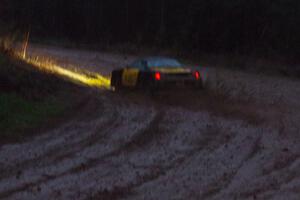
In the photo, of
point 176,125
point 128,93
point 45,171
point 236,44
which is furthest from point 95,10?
point 45,171

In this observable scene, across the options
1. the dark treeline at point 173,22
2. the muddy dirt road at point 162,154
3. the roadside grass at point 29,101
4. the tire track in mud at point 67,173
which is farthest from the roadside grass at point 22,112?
the dark treeline at point 173,22

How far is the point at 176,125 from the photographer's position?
15102 mm

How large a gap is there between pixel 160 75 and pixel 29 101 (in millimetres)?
5184

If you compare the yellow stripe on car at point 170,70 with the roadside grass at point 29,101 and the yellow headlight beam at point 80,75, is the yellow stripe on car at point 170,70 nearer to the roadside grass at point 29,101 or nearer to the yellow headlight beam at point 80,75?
the roadside grass at point 29,101

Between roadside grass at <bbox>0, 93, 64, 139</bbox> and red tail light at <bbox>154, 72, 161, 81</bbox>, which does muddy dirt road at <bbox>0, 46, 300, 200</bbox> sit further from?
red tail light at <bbox>154, 72, 161, 81</bbox>

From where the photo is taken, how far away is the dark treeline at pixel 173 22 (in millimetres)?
40688

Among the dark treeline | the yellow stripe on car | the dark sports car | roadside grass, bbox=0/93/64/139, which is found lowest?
the dark treeline

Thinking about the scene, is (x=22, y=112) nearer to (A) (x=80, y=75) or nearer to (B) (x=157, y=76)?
(B) (x=157, y=76)

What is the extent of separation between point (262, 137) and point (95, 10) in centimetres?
6150

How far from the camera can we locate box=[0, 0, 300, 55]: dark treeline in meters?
40.7

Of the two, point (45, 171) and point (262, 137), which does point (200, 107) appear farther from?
point (45, 171)

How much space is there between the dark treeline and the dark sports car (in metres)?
19.4

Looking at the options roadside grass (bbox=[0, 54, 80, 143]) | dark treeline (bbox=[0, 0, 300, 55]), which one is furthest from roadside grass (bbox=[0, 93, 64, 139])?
dark treeline (bbox=[0, 0, 300, 55])

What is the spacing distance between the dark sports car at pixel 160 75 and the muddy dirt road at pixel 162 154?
124 centimetres
